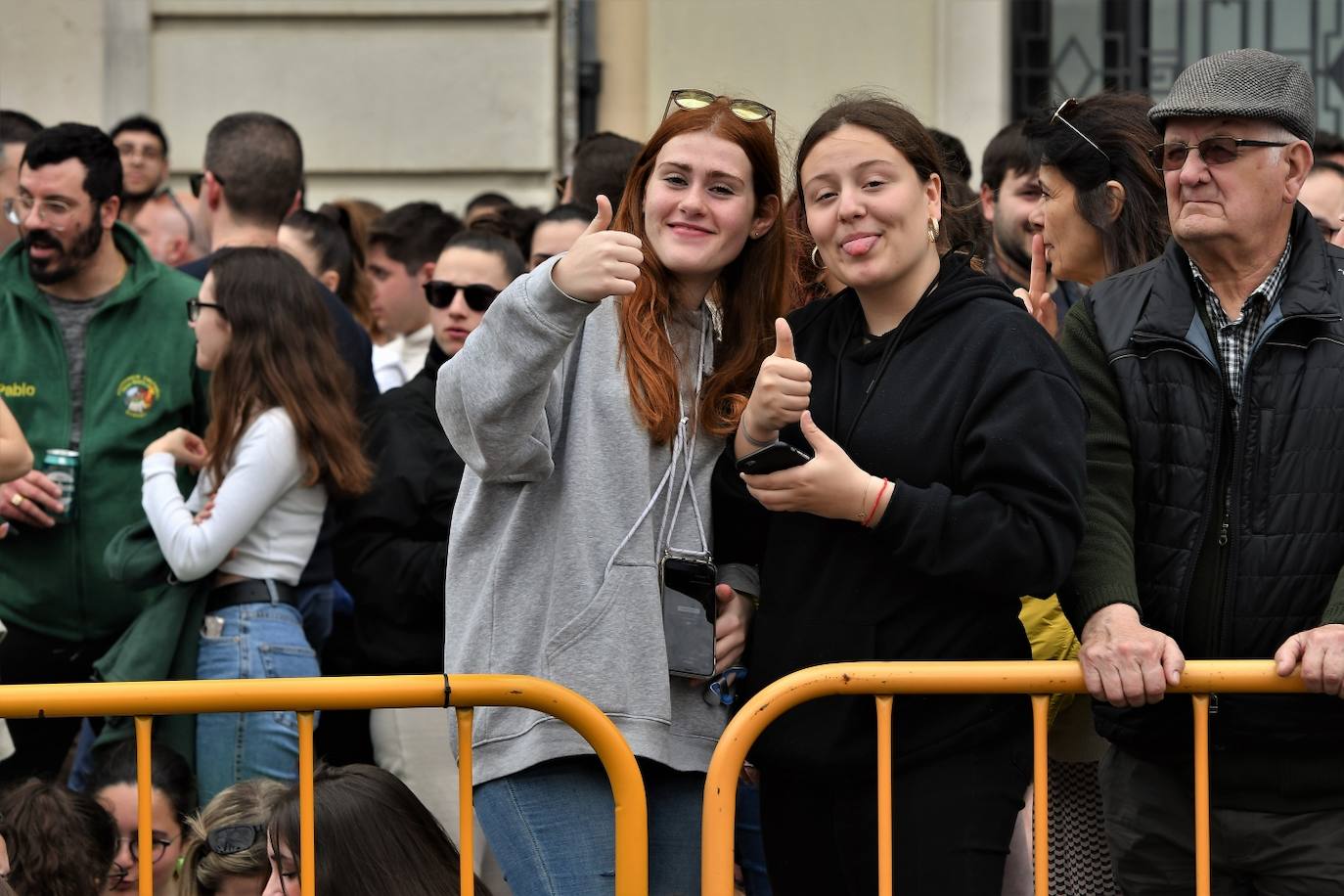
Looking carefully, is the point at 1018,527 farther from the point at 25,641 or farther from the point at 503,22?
the point at 503,22

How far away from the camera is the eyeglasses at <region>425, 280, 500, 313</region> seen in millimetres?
5441

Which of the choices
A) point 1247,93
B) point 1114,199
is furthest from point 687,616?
point 1114,199

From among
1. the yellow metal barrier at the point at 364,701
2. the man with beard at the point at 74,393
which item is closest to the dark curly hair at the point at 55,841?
the man with beard at the point at 74,393

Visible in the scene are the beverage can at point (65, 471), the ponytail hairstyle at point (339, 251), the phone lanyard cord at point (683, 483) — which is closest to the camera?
the phone lanyard cord at point (683, 483)

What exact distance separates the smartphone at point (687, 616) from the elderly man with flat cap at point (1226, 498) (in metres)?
0.65

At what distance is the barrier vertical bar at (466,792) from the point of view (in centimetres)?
326

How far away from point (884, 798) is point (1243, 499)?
83 centimetres

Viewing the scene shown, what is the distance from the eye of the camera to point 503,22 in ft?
28.3

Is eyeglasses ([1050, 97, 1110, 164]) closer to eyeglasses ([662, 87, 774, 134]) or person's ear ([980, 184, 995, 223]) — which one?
eyeglasses ([662, 87, 774, 134])

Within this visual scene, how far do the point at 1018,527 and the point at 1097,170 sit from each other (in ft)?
4.41

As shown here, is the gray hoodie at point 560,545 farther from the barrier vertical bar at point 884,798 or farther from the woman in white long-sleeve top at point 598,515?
the barrier vertical bar at point 884,798

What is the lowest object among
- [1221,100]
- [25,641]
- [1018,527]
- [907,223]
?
[25,641]

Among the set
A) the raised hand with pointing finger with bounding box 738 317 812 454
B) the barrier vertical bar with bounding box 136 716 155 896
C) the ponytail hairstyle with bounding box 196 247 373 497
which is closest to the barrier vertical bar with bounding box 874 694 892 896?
the raised hand with pointing finger with bounding box 738 317 812 454

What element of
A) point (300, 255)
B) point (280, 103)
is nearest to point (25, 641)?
point (300, 255)
